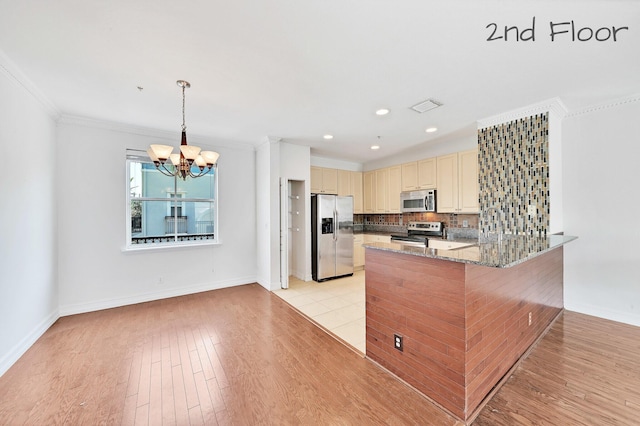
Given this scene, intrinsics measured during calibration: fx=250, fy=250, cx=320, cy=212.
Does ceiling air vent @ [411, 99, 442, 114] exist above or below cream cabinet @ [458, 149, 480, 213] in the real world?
above

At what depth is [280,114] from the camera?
3350 mm

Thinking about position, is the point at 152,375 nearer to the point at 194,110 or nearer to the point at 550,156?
the point at 194,110

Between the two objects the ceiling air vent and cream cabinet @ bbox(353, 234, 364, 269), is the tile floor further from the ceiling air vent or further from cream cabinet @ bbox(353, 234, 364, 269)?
the ceiling air vent

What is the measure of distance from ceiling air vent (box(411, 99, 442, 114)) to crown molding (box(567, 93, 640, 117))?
1.89 meters

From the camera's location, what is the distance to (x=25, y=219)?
2.62 m

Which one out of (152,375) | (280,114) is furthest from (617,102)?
(152,375)

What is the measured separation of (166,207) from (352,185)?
13.1ft

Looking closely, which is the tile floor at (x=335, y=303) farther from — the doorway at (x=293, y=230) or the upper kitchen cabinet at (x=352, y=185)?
the upper kitchen cabinet at (x=352, y=185)

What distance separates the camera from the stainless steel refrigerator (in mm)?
5055

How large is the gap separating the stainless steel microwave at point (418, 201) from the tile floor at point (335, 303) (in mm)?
1807

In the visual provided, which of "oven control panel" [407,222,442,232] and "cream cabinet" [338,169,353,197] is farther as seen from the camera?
"cream cabinet" [338,169,353,197]

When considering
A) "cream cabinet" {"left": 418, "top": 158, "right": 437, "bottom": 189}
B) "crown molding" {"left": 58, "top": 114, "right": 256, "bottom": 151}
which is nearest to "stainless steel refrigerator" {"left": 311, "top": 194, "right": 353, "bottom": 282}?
"cream cabinet" {"left": 418, "top": 158, "right": 437, "bottom": 189}

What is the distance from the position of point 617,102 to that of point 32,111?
6.66 metres

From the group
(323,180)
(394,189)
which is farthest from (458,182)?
(323,180)
